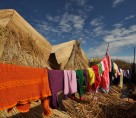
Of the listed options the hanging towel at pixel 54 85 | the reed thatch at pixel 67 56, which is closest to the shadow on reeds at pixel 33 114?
the hanging towel at pixel 54 85

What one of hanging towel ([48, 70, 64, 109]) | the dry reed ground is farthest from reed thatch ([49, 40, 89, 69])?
hanging towel ([48, 70, 64, 109])

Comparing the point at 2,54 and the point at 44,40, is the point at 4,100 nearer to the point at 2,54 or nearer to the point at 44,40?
the point at 2,54

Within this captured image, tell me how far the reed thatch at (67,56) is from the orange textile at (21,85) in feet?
16.6

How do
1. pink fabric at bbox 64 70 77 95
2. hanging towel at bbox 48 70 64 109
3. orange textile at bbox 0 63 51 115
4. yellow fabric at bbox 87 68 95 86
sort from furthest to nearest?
yellow fabric at bbox 87 68 95 86
pink fabric at bbox 64 70 77 95
hanging towel at bbox 48 70 64 109
orange textile at bbox 0 63 51 115

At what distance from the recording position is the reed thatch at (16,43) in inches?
269

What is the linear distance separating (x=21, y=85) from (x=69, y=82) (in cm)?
211

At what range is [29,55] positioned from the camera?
778cm

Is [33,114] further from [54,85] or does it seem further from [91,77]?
[91,77]

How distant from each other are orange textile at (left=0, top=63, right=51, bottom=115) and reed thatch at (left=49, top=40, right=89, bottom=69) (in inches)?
199

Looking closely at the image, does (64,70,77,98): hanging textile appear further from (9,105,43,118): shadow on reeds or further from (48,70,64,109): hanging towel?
(9,105,43,118): shadow on reeds

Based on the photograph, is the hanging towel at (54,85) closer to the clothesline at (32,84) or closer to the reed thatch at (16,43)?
the clothesline at (32,84)

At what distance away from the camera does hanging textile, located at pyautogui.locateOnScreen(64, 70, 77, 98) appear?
572cm

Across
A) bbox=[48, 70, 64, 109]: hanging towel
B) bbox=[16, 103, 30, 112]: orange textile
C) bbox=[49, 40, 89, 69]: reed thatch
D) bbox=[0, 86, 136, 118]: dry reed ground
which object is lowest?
bbox=[0, 86, 136, 118]: dry reed ground

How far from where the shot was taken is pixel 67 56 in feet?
35.4
